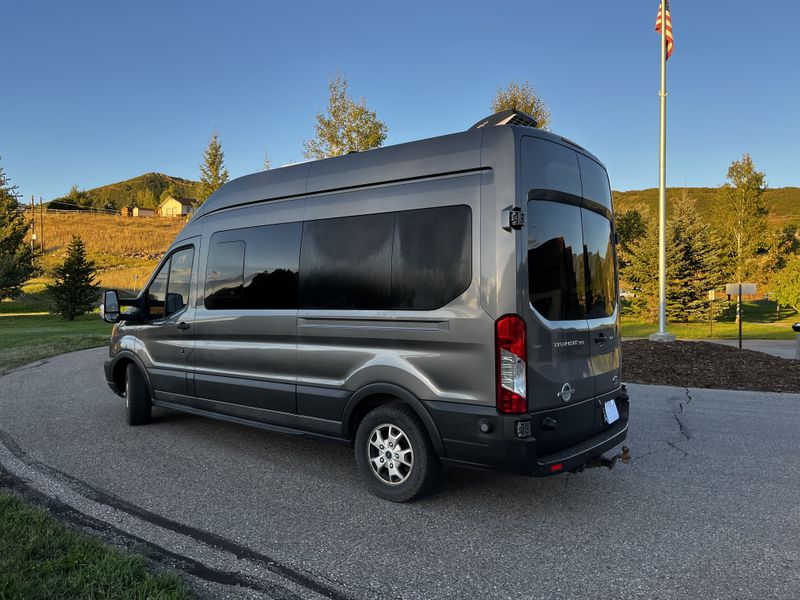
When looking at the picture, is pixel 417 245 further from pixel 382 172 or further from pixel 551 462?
pixel 551 462

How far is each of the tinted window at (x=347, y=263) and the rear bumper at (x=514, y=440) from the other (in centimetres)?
97

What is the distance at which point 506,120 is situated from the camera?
156 inches

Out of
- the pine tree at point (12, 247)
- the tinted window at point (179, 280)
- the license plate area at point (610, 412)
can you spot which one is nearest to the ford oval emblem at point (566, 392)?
the license plate area at point (610, 412)

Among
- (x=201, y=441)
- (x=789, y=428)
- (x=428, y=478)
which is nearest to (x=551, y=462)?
(x=428, y=478)

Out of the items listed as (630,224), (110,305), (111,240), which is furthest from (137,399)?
(111,240)

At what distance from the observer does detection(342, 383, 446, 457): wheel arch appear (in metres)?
3.84

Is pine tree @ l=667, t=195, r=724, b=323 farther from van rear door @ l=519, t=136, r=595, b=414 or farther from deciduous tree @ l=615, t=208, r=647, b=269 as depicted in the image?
van rear door @ l=519, t=136, r=595, b=414

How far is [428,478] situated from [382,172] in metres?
2.25

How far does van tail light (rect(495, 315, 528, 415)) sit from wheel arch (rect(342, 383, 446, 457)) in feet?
1.88

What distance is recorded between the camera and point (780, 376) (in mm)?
9484

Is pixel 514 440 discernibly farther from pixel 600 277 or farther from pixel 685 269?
pixel 685 269

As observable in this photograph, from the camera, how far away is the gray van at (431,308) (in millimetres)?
3611

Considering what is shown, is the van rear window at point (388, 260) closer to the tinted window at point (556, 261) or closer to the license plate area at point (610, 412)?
the tinted window at point (556, 261)

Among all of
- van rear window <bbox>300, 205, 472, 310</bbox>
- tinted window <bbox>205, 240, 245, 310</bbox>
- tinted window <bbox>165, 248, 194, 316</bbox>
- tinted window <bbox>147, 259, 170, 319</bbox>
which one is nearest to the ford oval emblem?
van rear window <bbox>300, 205, 472, 310</bbox>
